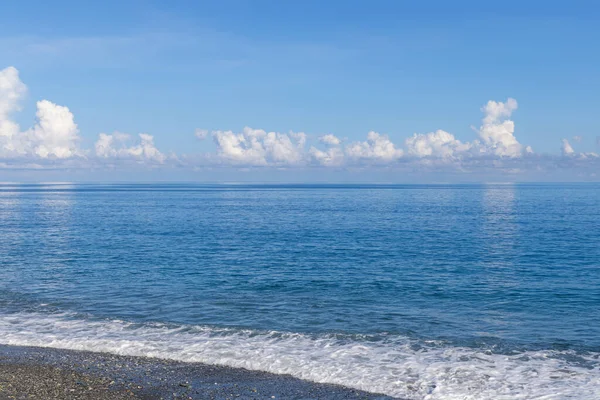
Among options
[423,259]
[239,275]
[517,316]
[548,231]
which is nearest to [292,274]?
[239,275]

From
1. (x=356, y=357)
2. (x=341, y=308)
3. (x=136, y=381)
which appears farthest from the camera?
(x=341, y=308)

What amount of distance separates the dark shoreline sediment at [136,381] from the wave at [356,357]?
0.99 meters

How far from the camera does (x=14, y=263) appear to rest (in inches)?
2148

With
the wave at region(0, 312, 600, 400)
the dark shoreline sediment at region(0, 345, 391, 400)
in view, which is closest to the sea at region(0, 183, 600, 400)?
the wave at region(0, 312, 600, 400)

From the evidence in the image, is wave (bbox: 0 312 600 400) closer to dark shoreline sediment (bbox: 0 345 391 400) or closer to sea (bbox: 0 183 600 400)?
sea (bbox: 0 183 600 400)

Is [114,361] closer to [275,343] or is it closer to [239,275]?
[275,343]

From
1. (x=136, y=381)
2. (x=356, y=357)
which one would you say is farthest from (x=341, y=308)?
(x=136, y=381)

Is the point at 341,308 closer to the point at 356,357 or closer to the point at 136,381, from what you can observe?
the point at 356,357

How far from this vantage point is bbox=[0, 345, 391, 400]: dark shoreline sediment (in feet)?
67.1

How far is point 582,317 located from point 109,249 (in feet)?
171

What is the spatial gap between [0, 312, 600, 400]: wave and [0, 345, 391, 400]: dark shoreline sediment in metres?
0.99

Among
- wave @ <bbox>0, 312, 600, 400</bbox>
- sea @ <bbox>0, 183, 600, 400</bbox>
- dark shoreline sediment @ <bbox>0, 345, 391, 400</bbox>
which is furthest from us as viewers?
sea @ <bbox>0, 183, 600, 400</bbox>

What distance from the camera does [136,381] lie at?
21.9 metres

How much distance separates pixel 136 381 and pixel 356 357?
994 cm
